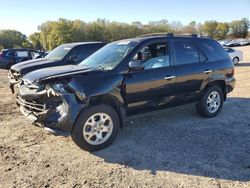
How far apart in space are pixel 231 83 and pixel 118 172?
13.9 ft

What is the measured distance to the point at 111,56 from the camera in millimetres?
5926

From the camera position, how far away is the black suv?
16.0ft

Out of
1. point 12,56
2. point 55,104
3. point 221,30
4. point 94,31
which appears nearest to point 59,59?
point 55,104

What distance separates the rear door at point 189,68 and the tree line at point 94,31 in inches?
2960

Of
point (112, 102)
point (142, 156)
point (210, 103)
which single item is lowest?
point (142, 156)

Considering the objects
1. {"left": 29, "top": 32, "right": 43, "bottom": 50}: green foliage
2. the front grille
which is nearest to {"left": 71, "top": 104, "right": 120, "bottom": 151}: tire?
the front grille

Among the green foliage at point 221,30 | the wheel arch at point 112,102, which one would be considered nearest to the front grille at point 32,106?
the wheel arch at point 112,102

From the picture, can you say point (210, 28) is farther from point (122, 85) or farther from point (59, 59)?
point (122, 85)

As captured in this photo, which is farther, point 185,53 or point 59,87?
point 185,53

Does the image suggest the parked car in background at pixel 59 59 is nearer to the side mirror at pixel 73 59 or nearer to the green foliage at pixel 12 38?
the side mirror at pixel 73 59

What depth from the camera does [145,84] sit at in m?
5.67

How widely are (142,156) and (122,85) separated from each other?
1.29 metres

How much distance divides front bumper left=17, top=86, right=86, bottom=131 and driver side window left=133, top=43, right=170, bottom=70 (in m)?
1.65

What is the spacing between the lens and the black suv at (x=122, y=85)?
4.86m
